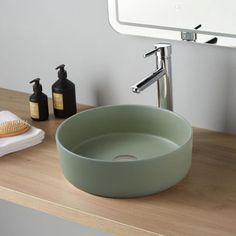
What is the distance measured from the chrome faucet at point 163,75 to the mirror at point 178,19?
8cm

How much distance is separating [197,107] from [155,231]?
1.72ft

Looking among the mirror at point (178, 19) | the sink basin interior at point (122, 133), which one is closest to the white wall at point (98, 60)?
the mirror at point (178, 19)

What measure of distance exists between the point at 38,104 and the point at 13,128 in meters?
0.12

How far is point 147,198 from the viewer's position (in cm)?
137

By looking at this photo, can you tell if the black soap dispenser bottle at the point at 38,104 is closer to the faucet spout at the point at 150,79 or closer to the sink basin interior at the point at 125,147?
the sink basin interior at the point at 125,147

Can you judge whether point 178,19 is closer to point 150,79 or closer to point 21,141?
point 150,79

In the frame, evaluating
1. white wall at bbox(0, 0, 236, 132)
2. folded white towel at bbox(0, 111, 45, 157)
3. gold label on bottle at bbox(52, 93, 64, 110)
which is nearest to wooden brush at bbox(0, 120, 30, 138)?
folded white towel at bbox(0, 111, 45, 157)

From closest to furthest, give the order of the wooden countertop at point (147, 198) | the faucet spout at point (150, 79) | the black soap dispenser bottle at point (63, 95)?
the wooden countertop at point (147, 198), the faucet spout at point (150, 79), the black soap dispenser bottle at point (63, 95)

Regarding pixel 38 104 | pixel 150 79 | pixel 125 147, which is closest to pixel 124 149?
pixel 125 147

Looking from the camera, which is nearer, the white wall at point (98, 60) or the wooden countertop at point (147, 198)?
the wooden countertop at point (147, 198)

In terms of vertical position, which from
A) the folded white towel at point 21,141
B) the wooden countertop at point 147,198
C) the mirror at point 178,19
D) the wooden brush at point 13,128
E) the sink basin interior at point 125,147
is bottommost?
the wooden countertop at point 147,198

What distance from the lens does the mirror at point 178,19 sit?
1.53 metres

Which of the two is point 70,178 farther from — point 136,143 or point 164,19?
point 164,19

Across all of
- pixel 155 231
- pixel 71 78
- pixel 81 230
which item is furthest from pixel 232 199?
pixel 81 230
